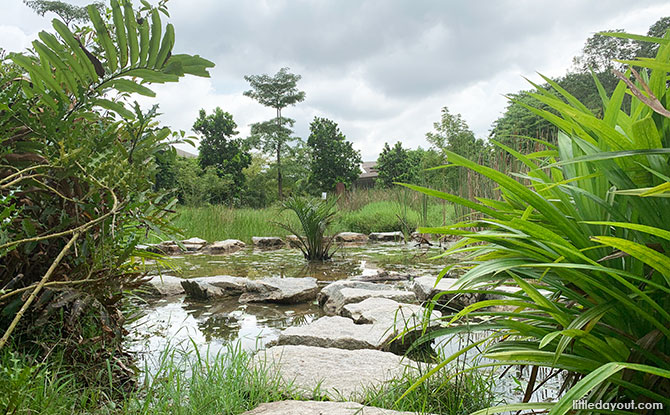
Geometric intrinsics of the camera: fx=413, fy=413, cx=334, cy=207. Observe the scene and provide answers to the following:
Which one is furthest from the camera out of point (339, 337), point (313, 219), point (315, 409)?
point (313, 219)

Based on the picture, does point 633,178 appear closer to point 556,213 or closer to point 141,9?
point 556,213

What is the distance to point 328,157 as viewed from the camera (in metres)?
26.0

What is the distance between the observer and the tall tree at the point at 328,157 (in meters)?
26.2

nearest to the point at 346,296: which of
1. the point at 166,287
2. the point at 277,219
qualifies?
the point at 166,287

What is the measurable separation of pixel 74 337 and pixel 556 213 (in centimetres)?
150

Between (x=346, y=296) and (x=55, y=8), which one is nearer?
(x=346, y=296)

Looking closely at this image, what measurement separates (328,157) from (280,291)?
22878mm

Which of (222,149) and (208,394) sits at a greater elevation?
(222,149)

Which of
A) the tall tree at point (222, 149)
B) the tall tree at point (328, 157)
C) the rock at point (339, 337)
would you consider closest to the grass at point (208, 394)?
the rock at point (339, 337)

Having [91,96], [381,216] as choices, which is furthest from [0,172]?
[381,216]

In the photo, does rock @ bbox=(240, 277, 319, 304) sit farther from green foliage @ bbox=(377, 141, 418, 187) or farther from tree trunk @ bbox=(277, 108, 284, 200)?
green foliage @ bbox=(377, 141, 418, 187)

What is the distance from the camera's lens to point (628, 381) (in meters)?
0.89

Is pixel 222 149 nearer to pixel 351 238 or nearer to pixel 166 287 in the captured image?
pixel 351 238

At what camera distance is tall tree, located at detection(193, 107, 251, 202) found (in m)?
23.5
